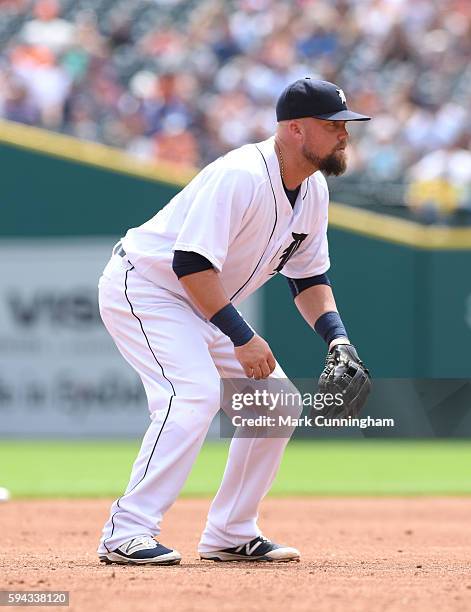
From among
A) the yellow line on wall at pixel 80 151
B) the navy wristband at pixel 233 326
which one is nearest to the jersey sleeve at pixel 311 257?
the navy wristband at pixel 233 326

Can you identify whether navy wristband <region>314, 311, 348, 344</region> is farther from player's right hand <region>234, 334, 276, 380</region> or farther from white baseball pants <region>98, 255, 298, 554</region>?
player's right hand <region>234, 334, 276, 380</region>

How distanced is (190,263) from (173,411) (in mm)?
543

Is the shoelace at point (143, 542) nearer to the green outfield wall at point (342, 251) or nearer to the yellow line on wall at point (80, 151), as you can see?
the green outfield wall at point (342, 251)

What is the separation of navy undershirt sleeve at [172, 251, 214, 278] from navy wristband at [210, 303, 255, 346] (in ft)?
0.55

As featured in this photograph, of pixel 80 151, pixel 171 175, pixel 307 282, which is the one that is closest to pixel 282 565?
pixel 307 282

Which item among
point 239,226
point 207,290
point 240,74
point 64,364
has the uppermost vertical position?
point 240,74

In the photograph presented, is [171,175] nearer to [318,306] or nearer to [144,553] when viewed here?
[318,306]

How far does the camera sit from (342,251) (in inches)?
454

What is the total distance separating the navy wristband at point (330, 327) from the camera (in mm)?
5102

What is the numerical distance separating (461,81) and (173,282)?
9045mm

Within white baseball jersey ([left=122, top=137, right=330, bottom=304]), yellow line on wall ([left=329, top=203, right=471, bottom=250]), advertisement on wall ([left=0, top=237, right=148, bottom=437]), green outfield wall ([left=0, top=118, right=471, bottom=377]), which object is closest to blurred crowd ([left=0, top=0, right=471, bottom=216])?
yellow line on wall ([left=329, top=203, right=471, bottom=250])

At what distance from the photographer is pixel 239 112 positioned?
42.4 feet

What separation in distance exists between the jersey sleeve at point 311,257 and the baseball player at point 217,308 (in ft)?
0.05

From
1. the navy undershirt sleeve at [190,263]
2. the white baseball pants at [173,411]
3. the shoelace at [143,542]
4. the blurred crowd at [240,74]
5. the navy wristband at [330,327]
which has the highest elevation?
the blurred crowd at [240,74]
